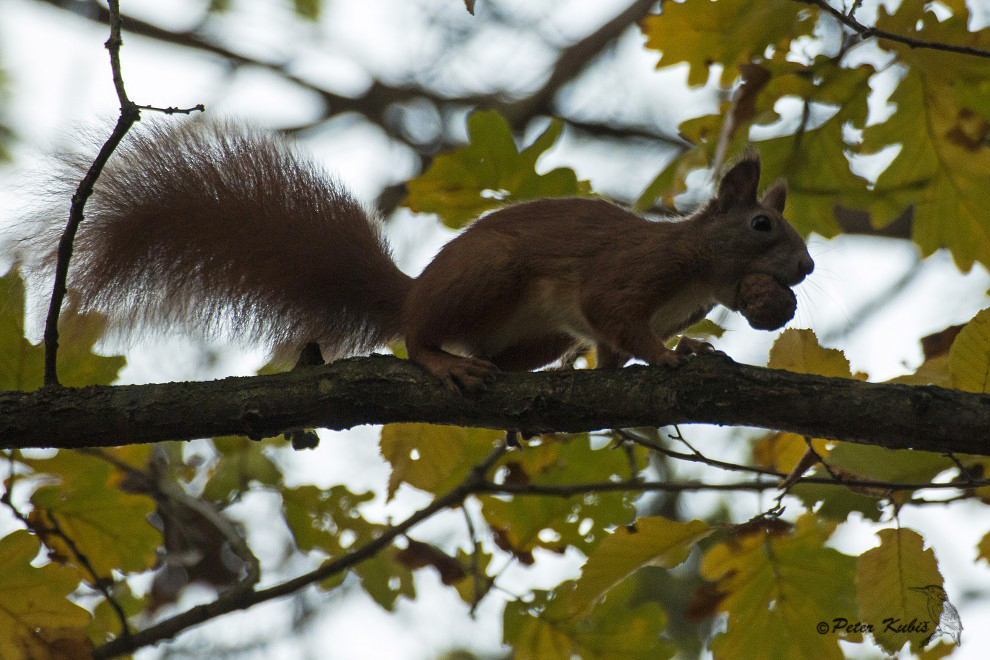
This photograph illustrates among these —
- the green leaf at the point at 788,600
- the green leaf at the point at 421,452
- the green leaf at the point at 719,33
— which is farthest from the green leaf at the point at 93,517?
the green leaf at the point at 719,33

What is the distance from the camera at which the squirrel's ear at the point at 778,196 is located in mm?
3160

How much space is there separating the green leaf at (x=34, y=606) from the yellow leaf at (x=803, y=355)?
1.77m

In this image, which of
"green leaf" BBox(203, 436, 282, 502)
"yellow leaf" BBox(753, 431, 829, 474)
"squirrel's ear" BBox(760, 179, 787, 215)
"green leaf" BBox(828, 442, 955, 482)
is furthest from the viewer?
"green leaf" BBox(203, 436, 282, 502)

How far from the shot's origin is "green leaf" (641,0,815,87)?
2676mm

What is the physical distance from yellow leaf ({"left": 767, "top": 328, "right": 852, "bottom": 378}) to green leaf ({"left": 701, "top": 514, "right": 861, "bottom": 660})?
1.50ft

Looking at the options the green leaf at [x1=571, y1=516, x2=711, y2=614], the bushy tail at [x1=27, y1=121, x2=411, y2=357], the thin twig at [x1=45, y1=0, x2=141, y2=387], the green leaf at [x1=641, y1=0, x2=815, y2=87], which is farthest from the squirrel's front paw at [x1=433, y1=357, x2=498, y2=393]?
the green leaf at [x1=641, y1=0, x2=815, y2=87]

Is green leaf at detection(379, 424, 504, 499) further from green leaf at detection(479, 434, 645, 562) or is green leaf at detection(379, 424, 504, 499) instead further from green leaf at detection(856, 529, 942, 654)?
green leaf at detection(856, 529, 942, 654)

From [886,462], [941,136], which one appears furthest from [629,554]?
[941,136]

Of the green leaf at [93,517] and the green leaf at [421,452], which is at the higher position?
the green leaf at [421,452]

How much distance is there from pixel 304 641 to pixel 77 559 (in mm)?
2838

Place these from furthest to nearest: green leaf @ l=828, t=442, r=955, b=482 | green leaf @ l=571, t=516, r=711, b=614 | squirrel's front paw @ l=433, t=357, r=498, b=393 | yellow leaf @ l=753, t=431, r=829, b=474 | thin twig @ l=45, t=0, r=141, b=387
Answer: yellow leaf @ l=753, t=431, r=829, b=474 → squirrel's front paw @ l=433, t=357, r=498, b=393 → green leaf @ l=571, t=516, r=711, b=614 → green leaf @ l=828, t=442, r=955, b=482 → thin twig @ l=45, t=0, r=141, b=387

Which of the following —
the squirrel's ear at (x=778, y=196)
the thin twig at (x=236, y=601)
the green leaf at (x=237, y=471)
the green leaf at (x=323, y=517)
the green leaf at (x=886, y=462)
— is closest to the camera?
the green leaf at (x=886, y=462)

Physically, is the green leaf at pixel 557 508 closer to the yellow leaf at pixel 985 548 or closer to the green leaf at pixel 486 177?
the green leaf at pixel 486 177

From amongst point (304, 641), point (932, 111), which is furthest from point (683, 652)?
point (932, 111)
